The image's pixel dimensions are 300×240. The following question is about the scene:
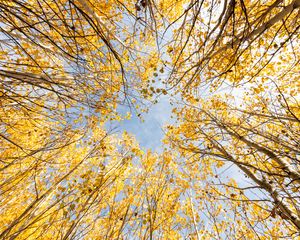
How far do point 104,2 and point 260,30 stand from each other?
164 inches

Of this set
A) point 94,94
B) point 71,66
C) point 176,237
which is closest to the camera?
point 71,66

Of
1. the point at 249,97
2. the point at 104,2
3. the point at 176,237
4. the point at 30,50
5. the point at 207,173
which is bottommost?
the point at 176,237

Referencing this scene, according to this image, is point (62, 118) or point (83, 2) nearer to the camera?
point (83, 2)

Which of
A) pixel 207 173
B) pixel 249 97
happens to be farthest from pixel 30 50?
pixel 249 97

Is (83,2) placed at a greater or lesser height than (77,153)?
lesser

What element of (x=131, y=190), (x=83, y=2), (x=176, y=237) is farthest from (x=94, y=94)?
(x=176, y=237)

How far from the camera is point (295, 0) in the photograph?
56.8 inches

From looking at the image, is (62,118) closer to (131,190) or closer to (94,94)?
(94,94)

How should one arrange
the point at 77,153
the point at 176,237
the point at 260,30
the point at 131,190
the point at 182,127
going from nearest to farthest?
the point at 260,30
the point at 131,190
the point at 176,237
the point at 182,127
the point at 77,153

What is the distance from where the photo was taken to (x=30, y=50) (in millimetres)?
4719

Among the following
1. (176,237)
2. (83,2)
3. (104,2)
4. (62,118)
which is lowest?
(62,118)

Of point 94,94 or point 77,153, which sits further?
point 77,153

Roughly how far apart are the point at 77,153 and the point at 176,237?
5.39m

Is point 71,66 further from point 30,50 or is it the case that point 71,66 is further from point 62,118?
point 30,50
